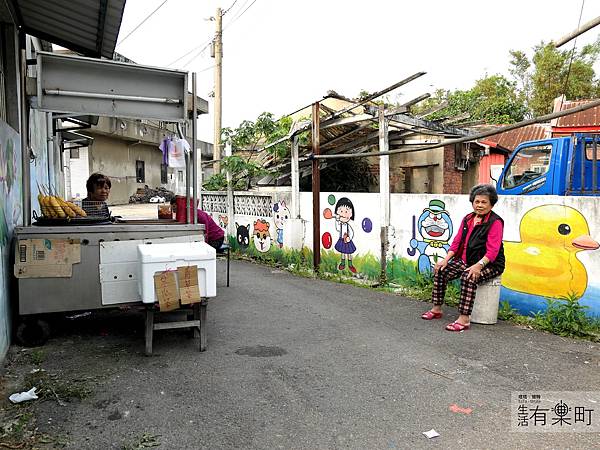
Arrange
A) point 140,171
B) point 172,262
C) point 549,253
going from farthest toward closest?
point 140,171 → point 549,253 → point 172,262

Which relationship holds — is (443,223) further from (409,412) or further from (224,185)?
(224,185)

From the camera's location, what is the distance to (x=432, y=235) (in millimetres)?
7395

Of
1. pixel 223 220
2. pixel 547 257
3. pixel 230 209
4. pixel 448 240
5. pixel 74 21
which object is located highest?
pixel 74 21

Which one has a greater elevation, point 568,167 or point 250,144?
point 250,144

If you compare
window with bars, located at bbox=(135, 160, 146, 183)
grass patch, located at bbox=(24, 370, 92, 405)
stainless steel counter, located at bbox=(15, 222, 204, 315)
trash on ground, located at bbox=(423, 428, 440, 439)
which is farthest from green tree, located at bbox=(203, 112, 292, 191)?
window with bars, located at bbox=(135, 160, 146, 183)

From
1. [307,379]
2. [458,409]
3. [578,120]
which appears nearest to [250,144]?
[307,379]

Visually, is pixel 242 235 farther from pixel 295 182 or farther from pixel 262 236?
pixel 295 182

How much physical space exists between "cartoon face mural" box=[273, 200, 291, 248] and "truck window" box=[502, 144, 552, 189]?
166 inches

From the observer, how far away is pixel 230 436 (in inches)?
126

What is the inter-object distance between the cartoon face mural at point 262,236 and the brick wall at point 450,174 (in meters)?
5.53

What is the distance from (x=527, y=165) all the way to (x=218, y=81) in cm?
1042

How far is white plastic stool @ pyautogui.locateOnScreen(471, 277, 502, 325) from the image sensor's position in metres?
5.71

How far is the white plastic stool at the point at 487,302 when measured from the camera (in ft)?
18.7

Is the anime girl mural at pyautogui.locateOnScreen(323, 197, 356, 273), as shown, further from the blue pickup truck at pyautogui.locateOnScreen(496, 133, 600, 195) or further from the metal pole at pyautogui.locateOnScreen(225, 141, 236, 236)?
the metal pole at pyautogui.locateOnScreen(225, 141, 236, 236)
